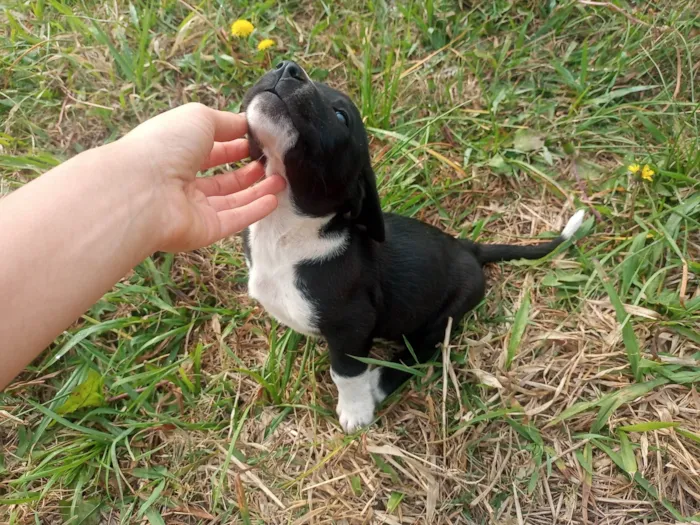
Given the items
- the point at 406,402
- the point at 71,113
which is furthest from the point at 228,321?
the point at 71,113

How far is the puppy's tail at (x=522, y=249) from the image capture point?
319 cm

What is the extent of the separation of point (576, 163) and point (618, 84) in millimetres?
781

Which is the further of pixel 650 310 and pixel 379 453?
pixel 650 310

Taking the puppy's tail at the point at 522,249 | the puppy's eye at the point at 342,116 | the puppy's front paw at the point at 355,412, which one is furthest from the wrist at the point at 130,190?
the puppy's tail at the point at 522,249

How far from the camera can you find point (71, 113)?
4113 mm

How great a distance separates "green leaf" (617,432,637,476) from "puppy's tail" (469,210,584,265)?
1.14 m

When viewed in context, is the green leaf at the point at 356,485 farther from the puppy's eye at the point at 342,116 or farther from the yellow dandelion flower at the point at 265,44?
the yellow dandelion flower at the point at 265,44

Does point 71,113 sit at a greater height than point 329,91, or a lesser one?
lesser

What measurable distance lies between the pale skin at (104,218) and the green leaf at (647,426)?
216cm

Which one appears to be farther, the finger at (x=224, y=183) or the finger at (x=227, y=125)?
the finger at (x=224, y=183)

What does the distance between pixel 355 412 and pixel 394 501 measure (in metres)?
0.50

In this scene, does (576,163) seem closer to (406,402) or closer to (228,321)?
(406,402)

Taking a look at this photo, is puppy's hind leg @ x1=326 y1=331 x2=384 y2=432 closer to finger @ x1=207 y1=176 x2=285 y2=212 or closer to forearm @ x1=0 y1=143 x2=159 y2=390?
finger @ x1=207 y1=176 x2=285 y2=212

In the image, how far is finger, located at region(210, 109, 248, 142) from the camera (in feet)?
7.95
